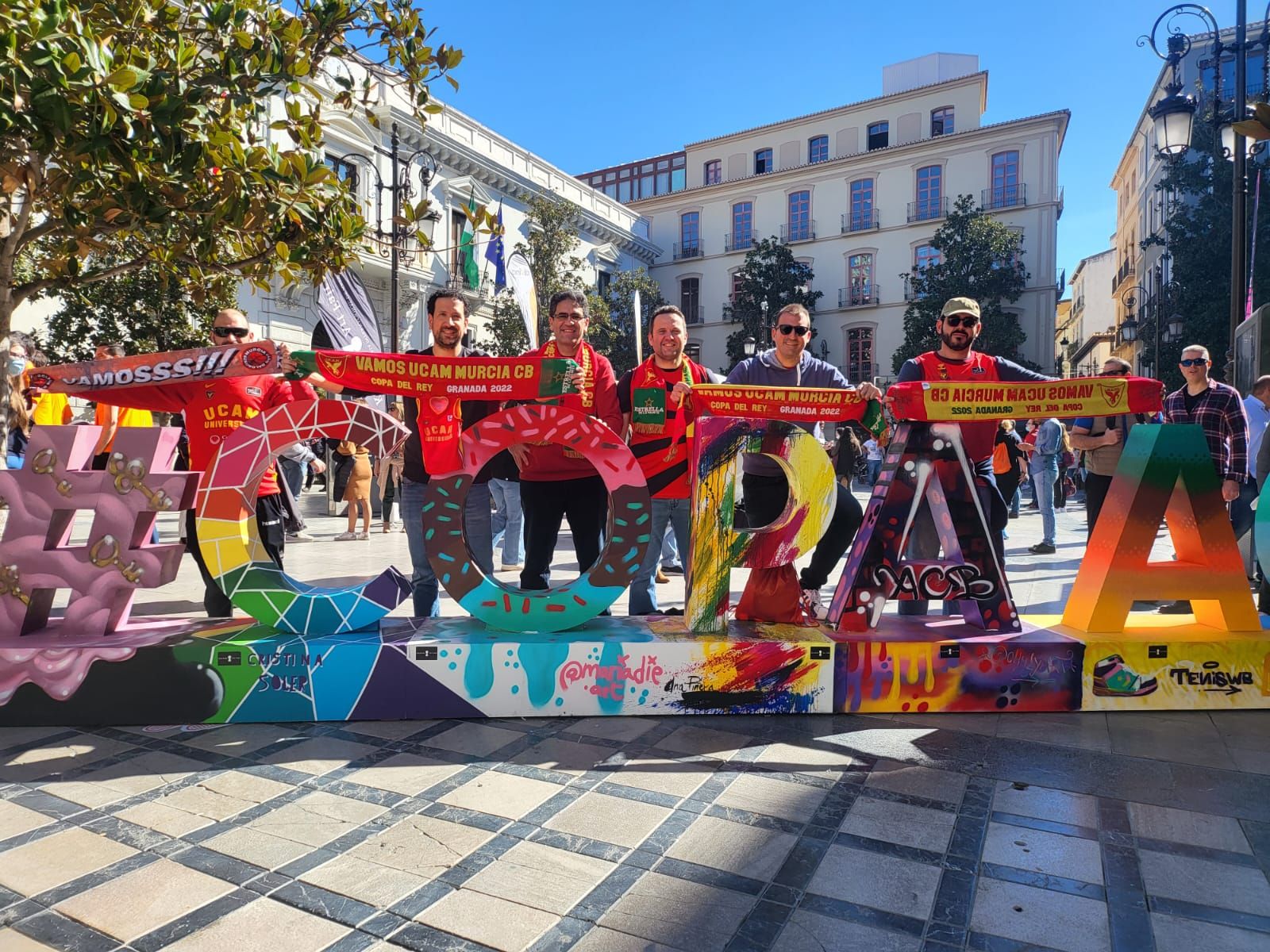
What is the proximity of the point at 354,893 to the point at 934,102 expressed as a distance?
41948 millimetres

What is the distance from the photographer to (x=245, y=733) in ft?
10.2

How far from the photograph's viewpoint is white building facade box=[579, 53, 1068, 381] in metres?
34.3

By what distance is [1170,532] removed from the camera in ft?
11.3

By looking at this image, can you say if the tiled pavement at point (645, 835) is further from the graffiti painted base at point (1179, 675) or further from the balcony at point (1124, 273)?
the balcony at point (1124, 273)

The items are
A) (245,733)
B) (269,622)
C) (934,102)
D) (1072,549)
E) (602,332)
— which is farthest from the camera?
(934,102)

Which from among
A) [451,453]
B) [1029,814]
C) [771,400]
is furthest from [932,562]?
[451,453]

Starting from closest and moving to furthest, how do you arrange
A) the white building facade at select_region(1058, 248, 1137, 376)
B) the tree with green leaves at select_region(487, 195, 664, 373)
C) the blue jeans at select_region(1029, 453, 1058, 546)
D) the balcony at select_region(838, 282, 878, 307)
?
1. the blue jeans at select_region(1029, 453, 1058, 546)
2. the tree with green leaves at select_region(487, 195, 664, 373)
3. the balcony at select_region(838, 282, 878, 307)
4. the white building facade at select_region(1058, 248, 1137, 376)

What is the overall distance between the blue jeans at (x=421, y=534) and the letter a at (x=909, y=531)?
5.64 feet

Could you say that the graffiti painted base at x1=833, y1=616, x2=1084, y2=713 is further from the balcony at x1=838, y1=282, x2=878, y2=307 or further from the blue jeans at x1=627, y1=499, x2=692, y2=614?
the balcony at x1=838, y1=282, x2=878, y2=307

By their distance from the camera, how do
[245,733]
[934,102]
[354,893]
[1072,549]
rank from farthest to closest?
[934,102]
[1072,549]
[245,733]
[354,893]

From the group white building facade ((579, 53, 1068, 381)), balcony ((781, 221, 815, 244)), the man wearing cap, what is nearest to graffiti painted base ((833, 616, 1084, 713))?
the man wearing cap

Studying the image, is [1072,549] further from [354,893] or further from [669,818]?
[354,893]

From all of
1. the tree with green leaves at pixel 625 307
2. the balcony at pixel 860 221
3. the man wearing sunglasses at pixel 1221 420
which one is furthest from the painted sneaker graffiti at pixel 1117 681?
the balcony at pixel 860 221

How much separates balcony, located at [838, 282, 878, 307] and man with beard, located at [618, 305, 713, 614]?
35.7m
